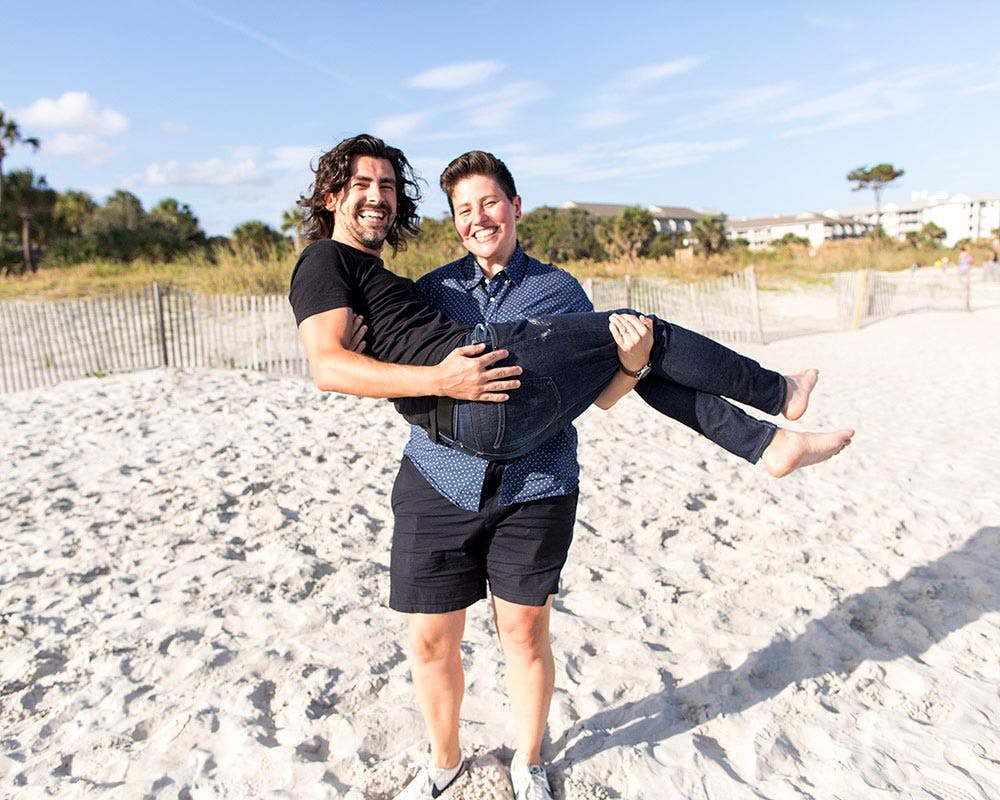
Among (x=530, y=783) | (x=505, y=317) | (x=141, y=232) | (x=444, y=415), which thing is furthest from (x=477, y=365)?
(x=141, y=232)

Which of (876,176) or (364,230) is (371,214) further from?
(876,176)

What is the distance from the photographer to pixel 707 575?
3920 millimetres

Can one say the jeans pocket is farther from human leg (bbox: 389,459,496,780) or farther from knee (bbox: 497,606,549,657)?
knee (bbox: 497,606,549,657)

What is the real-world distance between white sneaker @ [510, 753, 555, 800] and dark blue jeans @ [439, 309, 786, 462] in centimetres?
101

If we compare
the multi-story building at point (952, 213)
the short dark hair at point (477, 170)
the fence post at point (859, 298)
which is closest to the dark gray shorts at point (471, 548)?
the short dark hair at point (477, 170)

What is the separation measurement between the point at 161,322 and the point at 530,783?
353 inches

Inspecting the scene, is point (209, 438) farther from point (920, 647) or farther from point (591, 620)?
point (920, 647)

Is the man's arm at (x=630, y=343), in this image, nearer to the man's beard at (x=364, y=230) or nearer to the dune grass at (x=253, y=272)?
the man's beard at (x=364, y=230)

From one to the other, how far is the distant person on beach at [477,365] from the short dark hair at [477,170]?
0.01m

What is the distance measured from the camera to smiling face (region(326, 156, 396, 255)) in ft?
6.75

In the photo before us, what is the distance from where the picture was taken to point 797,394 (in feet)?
7.27

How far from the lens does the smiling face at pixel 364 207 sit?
2.06 metres

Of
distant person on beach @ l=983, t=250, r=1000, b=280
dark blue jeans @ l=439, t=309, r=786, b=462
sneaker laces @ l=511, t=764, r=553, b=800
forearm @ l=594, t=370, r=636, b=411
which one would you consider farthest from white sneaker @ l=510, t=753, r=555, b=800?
distant person on beach @ l=983, t=250, r=1000, b=280

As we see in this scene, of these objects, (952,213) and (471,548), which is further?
(952,213)
